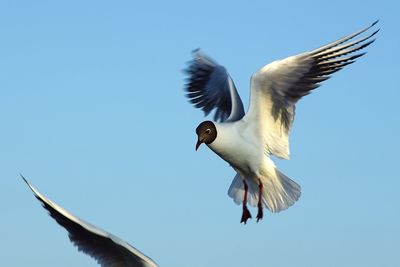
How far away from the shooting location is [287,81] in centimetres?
1228

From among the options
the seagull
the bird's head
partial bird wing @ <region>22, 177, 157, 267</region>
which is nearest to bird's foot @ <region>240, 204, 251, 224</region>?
the seagull

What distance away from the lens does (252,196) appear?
1320 cm

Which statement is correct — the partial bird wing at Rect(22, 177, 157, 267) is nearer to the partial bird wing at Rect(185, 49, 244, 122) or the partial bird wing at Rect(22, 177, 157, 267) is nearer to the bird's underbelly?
the bird's underbelly

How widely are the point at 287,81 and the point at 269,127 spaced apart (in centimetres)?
66

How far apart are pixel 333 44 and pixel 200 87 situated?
2.75 metres

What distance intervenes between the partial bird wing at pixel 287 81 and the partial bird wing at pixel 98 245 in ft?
11.8

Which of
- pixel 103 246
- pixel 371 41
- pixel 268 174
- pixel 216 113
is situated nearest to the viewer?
pixel 103 246

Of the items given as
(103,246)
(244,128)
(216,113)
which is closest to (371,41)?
(244,128)

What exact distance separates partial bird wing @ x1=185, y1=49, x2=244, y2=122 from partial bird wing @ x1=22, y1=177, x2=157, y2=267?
4864mm

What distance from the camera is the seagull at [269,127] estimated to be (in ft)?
40.2

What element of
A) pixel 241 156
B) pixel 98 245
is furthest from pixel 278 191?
pixel 98 245

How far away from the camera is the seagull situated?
482 inches

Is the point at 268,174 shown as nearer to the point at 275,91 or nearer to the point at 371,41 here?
the point at 275,91

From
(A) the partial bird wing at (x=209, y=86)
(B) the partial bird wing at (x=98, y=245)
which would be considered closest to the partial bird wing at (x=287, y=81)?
(A) the partial bird wing at (x=209, y=86)
